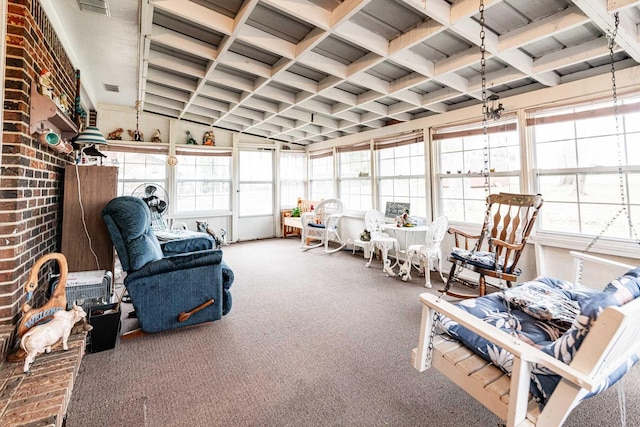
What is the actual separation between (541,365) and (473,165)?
3205 millimetres

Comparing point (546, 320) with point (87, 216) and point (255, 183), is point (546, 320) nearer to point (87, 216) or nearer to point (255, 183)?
point (87, 216)

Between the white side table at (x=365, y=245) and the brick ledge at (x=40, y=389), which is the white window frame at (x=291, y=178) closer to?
the white side table at (x=365, y=245)

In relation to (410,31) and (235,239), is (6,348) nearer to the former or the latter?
(410,31)

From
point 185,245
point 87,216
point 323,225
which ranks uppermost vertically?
point 87,216

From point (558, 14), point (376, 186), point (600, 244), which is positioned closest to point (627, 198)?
point (600, 244)

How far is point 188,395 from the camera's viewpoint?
1.65 metres

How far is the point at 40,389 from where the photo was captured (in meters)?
1.24

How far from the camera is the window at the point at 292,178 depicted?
696cm

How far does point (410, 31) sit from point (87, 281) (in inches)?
127

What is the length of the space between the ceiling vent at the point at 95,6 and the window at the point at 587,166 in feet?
13.7

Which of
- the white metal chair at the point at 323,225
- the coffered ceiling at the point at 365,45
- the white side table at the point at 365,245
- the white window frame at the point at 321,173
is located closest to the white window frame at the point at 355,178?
the white window frame at the point at 321,173

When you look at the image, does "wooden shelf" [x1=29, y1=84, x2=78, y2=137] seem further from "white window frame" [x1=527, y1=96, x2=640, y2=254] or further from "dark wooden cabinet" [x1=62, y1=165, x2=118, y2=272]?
"white window frame" [x1=527, y1=96, x2=640, y2=254]

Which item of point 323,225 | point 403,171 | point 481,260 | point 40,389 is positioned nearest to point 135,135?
point 323,225

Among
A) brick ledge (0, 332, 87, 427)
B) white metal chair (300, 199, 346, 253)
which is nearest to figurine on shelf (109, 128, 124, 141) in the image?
white metal chair (300, 199, 346, 253)
